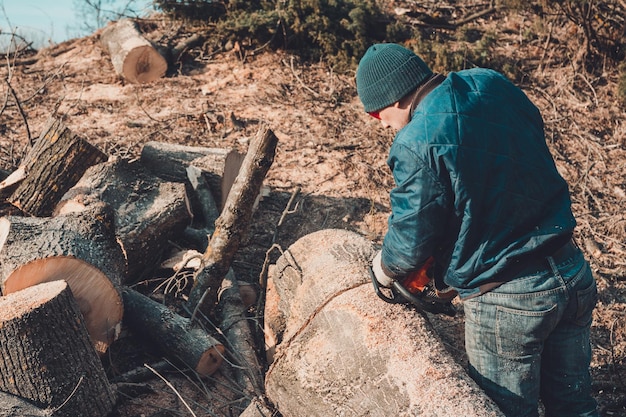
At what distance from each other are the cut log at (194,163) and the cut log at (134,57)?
9.63 ft

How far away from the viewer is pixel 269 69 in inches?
321

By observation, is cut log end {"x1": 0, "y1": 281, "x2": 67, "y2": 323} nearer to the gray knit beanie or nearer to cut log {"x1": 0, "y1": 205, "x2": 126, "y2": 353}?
cut log {"x1": 0, "y1": 205, "x2": 126, "y2": 353}

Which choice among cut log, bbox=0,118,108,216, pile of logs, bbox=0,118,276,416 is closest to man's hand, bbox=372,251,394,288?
pile of logs, bbox=0,118,276,416

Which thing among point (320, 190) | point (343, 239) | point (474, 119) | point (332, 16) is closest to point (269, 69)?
point (332, 16)

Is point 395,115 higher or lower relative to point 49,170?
higher

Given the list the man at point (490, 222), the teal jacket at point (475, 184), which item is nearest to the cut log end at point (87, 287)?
the man at point (490, 222)

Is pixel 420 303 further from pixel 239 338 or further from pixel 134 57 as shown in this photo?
pixel 134 57

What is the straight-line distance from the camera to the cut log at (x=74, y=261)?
3.62 meters

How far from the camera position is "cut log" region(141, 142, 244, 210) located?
5.37m

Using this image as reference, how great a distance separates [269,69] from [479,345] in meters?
5.88

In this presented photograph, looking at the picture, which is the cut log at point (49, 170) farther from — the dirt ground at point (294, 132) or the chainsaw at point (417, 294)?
the chainsaw at point (417, 294)

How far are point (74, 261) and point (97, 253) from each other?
197 mm

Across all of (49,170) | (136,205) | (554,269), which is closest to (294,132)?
(136,205)

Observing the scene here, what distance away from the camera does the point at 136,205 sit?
15.6 feet
